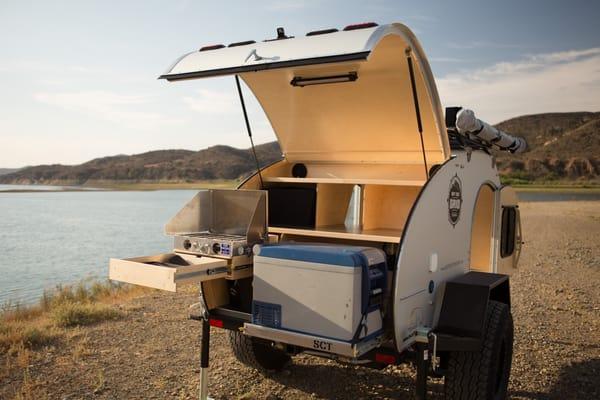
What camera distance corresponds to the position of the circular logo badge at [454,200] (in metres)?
4.32

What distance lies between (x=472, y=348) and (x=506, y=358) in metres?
1.02

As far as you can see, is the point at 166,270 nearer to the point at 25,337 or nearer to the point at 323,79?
the point at 323,79

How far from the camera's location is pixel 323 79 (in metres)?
4.60

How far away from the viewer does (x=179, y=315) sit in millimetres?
7898

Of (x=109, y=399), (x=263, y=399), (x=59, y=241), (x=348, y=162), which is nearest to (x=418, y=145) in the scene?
(x=348, y=162)

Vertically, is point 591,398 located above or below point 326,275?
below

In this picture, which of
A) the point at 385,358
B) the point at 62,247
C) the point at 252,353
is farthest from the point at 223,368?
the point at 62,247

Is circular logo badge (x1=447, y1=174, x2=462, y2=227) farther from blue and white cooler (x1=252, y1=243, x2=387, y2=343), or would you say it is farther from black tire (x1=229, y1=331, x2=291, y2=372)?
black tire (x1=229, y1=331, x2=291, y2=372)

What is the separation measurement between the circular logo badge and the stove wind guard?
1.43m

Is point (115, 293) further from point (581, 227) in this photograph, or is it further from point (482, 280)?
point (581, 227)

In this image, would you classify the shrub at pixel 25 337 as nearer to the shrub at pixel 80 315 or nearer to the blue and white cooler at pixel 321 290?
the shrub at pixel 80 315

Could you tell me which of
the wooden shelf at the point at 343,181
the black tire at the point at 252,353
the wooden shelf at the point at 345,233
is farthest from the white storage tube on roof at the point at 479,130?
the black tire at the point at 252,353

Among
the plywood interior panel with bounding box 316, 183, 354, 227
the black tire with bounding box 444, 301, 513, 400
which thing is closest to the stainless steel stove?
the plywood interior panel with bounding box 316, 183, 354, 227

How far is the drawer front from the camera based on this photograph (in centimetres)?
361
